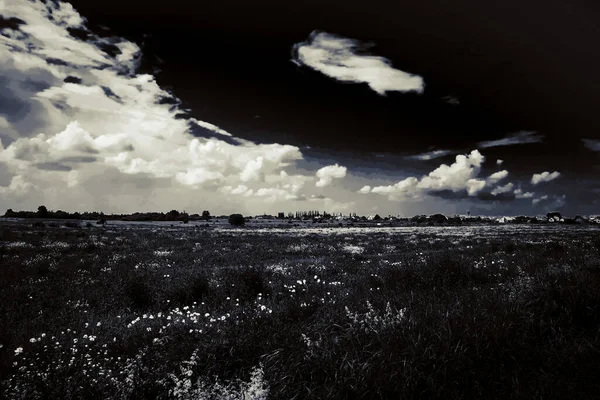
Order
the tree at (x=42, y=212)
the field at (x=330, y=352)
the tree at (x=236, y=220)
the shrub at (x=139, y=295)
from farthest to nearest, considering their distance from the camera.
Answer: the tree at (x=42, y=212) → the tree at (x=236, y=220) → the shrub at (x=139, y=295) → the field at (x=330, y=352)

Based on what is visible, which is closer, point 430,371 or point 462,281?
point 430,371

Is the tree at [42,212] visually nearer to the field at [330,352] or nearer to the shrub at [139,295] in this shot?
the shrub at [139,295]

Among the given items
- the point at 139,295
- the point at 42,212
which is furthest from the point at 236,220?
the point at 139,295

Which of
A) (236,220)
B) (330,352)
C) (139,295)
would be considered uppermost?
(236,220)

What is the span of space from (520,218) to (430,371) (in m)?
201

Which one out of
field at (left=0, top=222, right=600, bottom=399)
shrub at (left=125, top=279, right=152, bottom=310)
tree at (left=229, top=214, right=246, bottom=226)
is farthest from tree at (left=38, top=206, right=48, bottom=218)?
field at (left=0, top=222, right=600, bottom=399)

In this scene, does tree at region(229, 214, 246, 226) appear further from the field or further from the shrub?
the field

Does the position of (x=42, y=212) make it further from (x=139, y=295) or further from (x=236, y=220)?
(x=139, y=295)

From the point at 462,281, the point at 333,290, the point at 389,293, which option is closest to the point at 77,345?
the point at 333,290

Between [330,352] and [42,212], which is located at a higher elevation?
[42,212]

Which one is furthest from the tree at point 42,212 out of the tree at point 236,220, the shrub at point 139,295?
the shrub at point 139,295

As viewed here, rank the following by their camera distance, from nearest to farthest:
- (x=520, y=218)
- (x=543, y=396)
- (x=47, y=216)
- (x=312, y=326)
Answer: (x=543, y=396) → (x=312, y=326) → (x=47, y=216) → (x=520, y=218)

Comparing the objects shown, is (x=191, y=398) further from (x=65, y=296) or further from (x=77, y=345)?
(x=65, y=296)

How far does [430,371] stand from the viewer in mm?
3930
